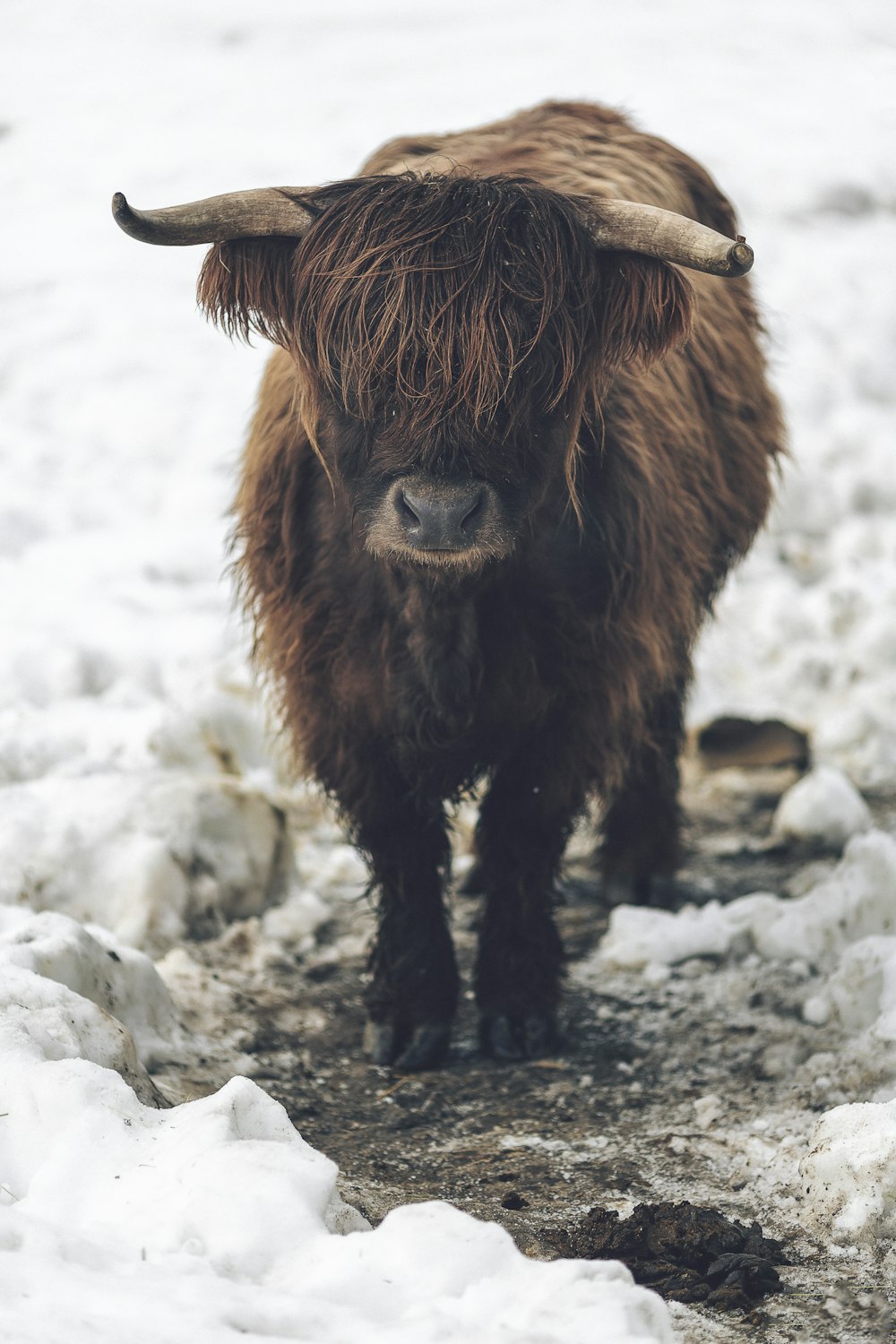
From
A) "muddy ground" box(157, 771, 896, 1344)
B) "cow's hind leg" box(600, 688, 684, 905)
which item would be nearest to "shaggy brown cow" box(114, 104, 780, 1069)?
"muddy ground" box(157, 771, 896, 1344)

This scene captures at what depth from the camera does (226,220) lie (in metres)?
2.75

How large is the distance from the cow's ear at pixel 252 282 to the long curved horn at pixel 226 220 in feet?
0.10

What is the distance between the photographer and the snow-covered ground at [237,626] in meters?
2.07

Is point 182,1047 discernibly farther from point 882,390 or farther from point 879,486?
Result: point 882,390

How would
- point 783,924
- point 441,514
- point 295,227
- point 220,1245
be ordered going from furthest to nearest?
1. point 783,924
2. point 295,227
3. point 441,514
4. point 220,1245

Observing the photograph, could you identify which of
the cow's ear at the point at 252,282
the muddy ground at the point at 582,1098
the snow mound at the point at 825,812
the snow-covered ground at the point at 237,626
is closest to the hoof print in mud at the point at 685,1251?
the muddy ground at the point at 582,1098

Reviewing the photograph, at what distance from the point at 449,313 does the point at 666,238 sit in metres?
0.42

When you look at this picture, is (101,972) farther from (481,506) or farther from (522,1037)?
(481,506)

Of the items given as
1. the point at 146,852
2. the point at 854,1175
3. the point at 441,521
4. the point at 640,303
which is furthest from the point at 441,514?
the point at 146,852

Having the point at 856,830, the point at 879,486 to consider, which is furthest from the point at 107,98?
the point at 856,830

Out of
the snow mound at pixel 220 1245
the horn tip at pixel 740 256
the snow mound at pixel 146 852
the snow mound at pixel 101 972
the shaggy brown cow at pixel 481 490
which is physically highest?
the horn tip at pixel 740 256

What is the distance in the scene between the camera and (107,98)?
335 inches

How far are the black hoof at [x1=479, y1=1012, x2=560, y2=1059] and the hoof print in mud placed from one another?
864mm

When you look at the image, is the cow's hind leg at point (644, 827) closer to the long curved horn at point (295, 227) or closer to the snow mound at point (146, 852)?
the snow mound at point (146, 852)
